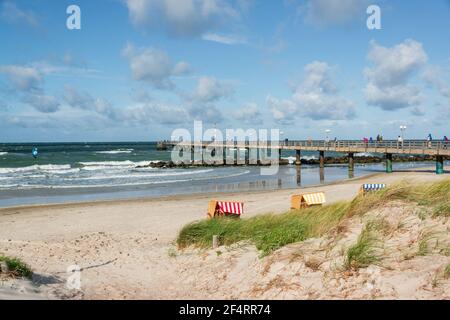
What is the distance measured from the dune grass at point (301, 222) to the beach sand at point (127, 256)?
17.0 inches

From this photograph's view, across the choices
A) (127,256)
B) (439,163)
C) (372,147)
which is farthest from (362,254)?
(372,147)

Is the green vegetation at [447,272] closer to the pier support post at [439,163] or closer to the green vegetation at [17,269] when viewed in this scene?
the green vegetation at [17,269]

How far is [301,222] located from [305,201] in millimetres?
4872

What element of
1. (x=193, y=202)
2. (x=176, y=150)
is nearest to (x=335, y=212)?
(x=193, y=202)

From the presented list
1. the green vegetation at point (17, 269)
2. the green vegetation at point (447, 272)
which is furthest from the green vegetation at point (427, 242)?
the green vegetation at point (17, 269)

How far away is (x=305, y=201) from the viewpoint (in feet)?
48.4

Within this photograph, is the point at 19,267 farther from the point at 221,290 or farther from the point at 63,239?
the point at 63,239

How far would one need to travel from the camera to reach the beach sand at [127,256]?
26.7 feet

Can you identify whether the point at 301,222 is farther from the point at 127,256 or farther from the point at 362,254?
the point at 127,256

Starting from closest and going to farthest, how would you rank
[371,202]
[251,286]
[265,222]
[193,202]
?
1. [251,286]
2. [371,202]
3. [265,222]
4. [193,202]

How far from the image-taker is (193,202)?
76.2ft

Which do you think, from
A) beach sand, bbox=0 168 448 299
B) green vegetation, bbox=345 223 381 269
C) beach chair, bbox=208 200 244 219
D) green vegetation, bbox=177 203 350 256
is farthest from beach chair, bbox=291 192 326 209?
green vegetation, bbox=345 223 381 269

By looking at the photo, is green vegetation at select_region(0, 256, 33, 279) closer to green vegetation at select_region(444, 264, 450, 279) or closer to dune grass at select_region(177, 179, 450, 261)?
dune grass at select_region(177, 179, 450, 261)
